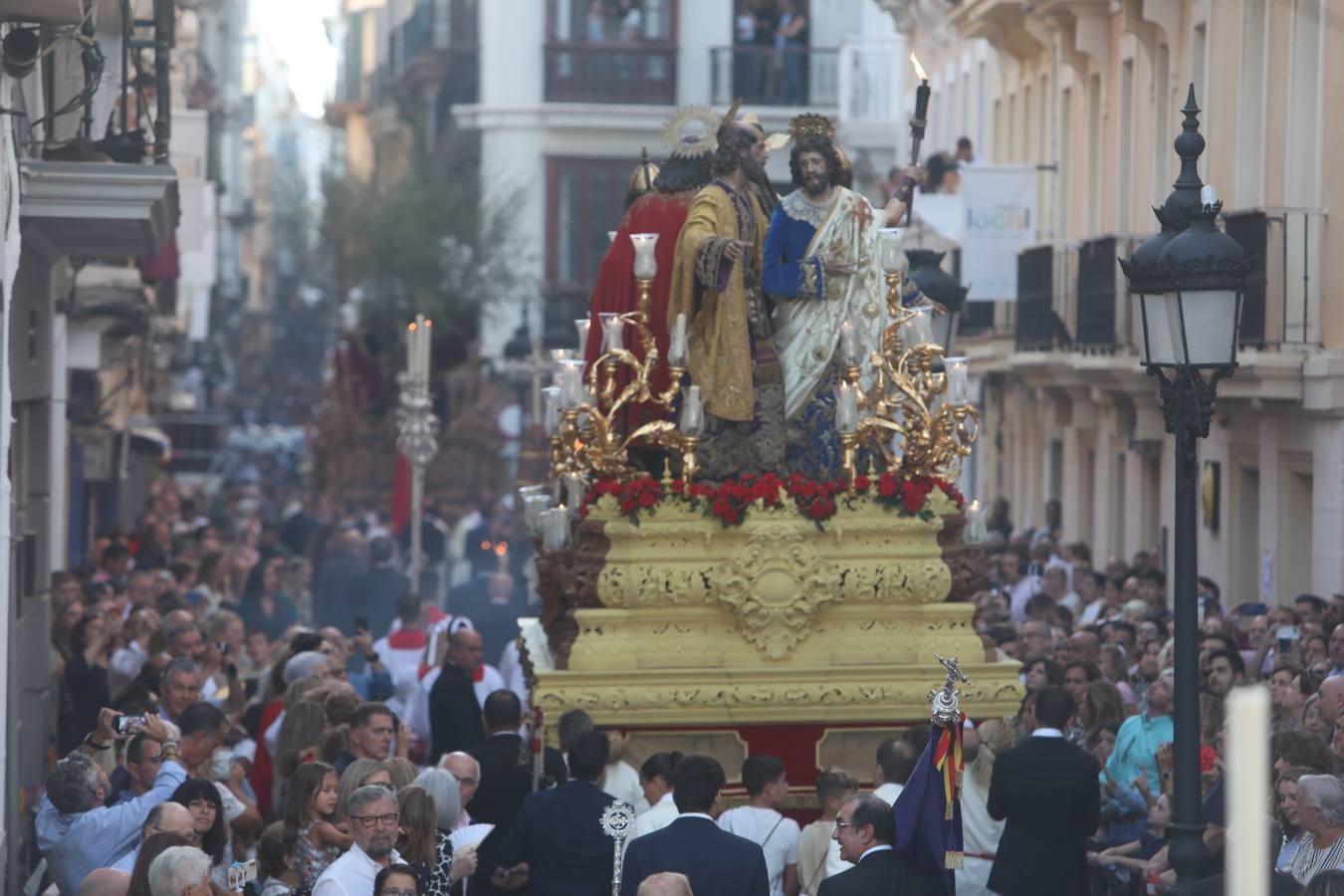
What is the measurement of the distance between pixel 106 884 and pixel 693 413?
4522 mm

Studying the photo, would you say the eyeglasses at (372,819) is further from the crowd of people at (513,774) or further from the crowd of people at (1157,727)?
the crowd of people at (1157,727)

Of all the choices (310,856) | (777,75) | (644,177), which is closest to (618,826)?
(310,856)

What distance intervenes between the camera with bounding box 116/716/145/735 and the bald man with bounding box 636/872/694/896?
117 inches

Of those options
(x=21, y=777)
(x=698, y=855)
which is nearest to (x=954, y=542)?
(x=698, y=855)

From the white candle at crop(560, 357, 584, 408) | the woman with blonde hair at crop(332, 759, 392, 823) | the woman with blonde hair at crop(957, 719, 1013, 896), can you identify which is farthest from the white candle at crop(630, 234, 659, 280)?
the woman with blonde hair at crop(332, 759, 392, 823)

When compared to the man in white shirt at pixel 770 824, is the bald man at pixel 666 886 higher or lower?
higher

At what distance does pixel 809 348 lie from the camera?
11172 millimetres

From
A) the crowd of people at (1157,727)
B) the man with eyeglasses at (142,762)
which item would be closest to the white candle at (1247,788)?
the crowd of people at (1157,727)

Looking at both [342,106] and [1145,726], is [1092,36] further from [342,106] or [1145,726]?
[342,106]

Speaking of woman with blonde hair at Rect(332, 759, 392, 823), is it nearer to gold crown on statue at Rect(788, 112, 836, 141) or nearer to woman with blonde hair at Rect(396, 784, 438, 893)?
woman with blonde hair at Rect(396, 784, 438, 893)

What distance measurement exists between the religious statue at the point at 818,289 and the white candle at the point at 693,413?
0.57 m

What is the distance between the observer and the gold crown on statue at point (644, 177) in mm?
11812

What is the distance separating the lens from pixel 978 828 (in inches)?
377

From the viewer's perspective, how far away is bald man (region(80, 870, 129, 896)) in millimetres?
6746
